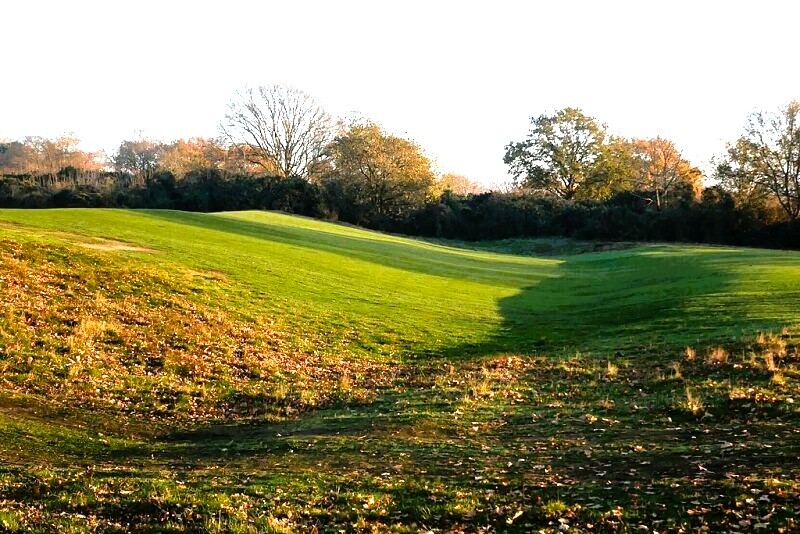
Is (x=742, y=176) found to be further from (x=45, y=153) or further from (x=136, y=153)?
(x=136, y=153)

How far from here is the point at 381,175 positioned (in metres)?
83.6

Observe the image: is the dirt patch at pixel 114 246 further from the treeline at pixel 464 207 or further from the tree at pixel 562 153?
the tree at pixel 562 153

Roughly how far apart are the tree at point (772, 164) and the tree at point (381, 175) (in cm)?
3464

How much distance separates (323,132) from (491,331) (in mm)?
73838

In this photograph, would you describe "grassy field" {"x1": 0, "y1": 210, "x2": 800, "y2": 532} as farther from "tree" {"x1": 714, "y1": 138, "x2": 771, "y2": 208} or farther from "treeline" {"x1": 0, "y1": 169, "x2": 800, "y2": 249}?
"tree" {"x1": 714, "y1": 138, "x2": 771, "y2": 208}

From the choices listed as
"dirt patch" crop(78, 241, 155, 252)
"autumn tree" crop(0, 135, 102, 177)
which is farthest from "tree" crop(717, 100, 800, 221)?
"autumn tree" crop(0, 135, 102, 177)

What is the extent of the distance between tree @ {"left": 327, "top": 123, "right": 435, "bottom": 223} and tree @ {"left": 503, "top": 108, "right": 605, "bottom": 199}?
1998 centimetres

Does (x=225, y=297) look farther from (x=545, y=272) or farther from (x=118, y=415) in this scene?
(x=545, y=272)

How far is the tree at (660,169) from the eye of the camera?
8250 cm

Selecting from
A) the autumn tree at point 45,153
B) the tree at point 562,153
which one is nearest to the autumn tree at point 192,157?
the autumn tree at point 45,153

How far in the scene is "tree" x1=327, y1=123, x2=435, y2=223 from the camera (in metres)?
82.9

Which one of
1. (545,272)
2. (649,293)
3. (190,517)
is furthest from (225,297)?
(545,272)

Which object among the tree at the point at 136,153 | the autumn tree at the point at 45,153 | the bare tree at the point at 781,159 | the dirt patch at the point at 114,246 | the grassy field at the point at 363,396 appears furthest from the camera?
the tree at the point at 136,153

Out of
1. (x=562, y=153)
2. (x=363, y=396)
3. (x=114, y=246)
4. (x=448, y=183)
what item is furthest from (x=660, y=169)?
(x=363, y=396)
